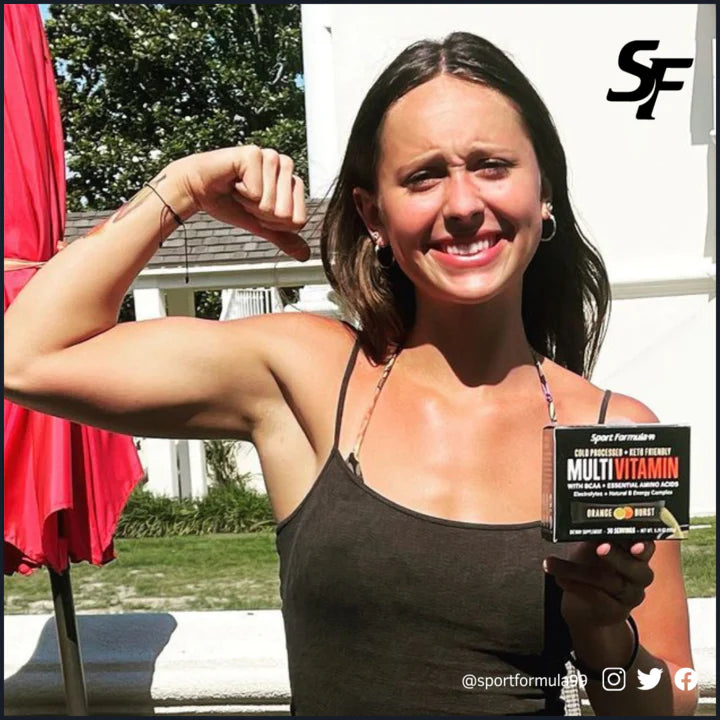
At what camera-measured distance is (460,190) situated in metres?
1.46

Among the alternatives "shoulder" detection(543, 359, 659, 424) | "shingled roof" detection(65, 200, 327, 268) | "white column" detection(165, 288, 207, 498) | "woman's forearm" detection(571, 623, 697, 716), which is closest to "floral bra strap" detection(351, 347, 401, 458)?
"shoulder" detection(543, 359, 659, 424)

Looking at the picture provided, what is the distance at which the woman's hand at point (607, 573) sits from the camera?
1267 mm

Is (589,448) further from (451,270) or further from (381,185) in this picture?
(381,185)

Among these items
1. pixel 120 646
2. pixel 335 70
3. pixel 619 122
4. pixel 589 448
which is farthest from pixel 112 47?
pixel 589 448

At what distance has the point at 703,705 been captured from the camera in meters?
2.27

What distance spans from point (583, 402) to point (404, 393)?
29 cm

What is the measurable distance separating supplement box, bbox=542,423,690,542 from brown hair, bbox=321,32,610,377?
17.6 inches

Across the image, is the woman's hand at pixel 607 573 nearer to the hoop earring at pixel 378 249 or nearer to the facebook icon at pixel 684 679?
the facebook icon at pixel 684 679

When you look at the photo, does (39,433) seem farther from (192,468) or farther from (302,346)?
(192,468)

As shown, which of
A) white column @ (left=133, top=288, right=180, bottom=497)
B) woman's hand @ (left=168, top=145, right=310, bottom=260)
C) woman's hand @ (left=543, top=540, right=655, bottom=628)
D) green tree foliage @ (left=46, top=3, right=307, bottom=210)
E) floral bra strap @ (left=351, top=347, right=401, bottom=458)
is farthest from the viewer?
green tree foliage @ (left=46, top=3, right=307, bottom=210)

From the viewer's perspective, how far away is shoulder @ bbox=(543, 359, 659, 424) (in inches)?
61.4

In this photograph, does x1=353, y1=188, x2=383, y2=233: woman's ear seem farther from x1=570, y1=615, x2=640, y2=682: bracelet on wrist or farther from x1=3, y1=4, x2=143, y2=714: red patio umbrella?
x1=3, y1=4, x2=143, y2=714: red patio umbrella

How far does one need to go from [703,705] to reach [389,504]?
4.13 feet

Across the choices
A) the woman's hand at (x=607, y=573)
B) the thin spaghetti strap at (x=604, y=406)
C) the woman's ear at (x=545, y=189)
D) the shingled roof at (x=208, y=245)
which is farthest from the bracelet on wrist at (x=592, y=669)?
the shingled roof at (x=208, y=245)
